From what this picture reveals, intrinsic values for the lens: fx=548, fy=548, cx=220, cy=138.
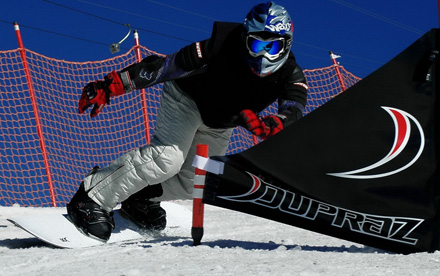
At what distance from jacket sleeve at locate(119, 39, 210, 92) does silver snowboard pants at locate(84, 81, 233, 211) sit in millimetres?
175

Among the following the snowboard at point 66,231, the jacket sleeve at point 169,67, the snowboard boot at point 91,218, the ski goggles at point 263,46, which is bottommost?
the snowboard at point 66,231

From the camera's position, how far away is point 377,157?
8.13 ft

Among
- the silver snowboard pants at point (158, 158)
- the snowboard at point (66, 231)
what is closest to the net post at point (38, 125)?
the snowboard at point (66, 231)

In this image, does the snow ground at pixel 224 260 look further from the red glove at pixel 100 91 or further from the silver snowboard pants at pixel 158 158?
the red glove at pixel 100 91

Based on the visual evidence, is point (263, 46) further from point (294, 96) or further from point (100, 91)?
point (100, 91)

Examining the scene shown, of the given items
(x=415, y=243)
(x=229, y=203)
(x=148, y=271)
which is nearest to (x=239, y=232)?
(x=229, y=203)

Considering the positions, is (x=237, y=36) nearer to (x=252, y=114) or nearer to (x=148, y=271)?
(x=252, y=114)

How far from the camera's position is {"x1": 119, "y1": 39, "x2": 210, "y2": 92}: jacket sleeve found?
3211 mm

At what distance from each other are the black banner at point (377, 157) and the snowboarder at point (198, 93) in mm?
480

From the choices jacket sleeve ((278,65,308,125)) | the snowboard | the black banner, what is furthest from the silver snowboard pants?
the black banner

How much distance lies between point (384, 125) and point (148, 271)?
4.02ft

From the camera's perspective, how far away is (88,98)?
3275 millimetres

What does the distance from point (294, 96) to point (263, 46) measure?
1.31ft

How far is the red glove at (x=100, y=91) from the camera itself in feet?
10.7
